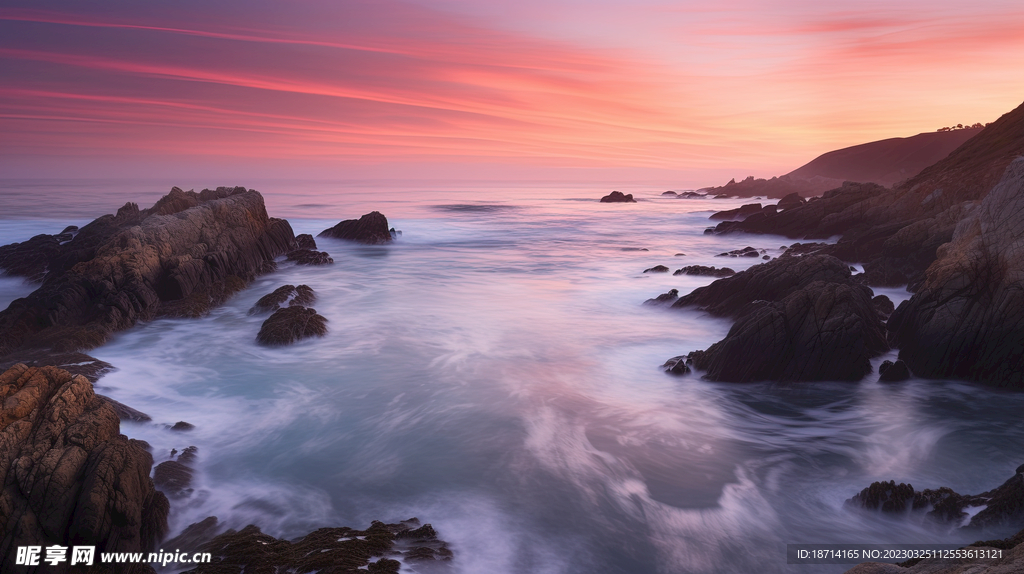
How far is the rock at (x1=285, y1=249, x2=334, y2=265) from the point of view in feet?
78.5

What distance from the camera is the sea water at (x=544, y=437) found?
6707 millimetres

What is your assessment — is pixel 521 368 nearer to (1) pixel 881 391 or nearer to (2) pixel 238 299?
(1) pixel 881 391

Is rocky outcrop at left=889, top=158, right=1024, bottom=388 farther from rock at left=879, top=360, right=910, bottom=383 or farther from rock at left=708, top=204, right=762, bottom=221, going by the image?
rock at left=708, top=204, right=762, bottom=221

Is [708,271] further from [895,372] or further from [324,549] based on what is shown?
[324,549]

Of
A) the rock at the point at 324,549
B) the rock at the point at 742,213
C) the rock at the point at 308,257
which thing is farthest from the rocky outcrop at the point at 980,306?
the rock at the point at 742,213

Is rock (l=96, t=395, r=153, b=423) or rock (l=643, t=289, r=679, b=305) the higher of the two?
rock (l=643, t=289, r=679, b=305)

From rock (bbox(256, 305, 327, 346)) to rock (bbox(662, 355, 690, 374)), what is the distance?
8261 millimetres

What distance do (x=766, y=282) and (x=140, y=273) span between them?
15.8 meters

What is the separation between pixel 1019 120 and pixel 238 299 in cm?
3225

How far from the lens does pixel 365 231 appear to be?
31688mm

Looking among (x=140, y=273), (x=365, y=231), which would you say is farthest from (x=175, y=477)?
(x=365, y=231)

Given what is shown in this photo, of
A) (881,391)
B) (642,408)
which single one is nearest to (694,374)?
(642,408)

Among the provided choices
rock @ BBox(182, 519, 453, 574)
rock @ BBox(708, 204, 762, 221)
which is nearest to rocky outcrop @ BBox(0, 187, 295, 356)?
rock @ BBox(182, 519, 453, 574)

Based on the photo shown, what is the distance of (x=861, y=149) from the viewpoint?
320 ft
